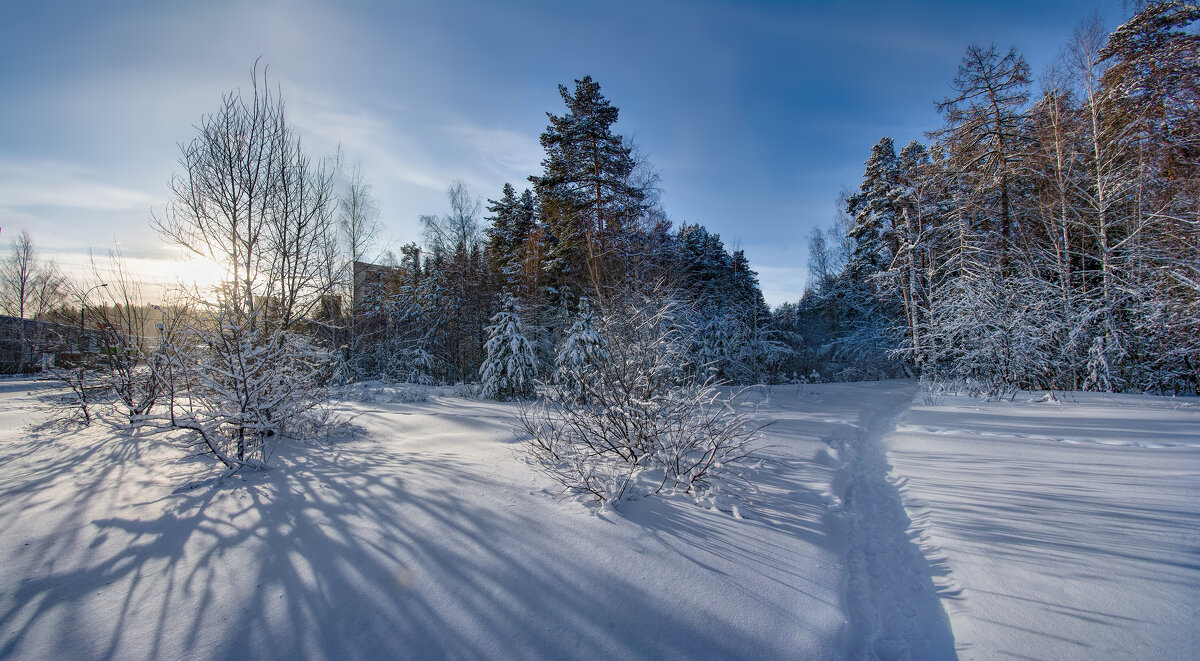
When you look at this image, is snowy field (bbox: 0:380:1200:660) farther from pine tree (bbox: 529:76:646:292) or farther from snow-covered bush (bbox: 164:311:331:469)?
pine tree (bbox: 529:76:646:292)

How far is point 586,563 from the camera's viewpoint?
2.59m

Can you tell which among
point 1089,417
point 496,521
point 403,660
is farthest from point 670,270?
point 403,660

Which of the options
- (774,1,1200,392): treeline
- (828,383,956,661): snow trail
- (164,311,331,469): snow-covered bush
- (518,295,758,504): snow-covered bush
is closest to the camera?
(828,383,956,661): snow trail

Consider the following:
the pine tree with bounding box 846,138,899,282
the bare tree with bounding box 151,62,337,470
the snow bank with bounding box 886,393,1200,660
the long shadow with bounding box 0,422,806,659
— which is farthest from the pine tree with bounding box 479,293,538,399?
the pine tree with bounding box 846,138,899,282

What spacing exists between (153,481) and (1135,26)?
22.6 meters

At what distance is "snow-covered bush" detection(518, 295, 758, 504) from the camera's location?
152 inches

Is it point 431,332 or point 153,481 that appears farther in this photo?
point 431,332

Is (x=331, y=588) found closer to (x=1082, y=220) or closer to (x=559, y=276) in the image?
(x=559, y=276)

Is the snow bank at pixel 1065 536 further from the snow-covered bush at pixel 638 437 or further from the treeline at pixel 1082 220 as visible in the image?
the treeline at pixel 1082 220

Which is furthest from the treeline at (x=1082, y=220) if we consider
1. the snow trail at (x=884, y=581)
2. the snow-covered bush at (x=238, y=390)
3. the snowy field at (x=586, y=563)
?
the snow-covered bush at (x=238, y=390)

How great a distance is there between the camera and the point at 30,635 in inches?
74.1

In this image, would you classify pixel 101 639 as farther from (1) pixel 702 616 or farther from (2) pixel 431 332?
(2) pixel 431 332

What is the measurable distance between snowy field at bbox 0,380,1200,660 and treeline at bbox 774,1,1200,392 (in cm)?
738

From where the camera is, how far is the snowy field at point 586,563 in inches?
76.2
